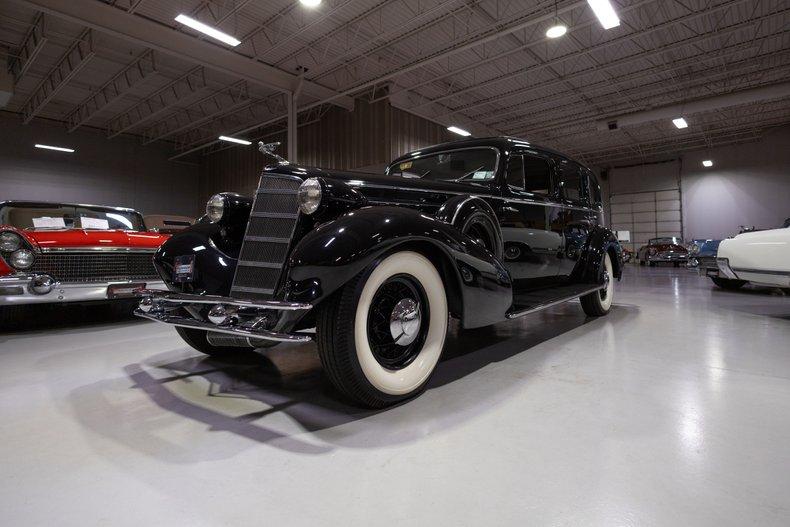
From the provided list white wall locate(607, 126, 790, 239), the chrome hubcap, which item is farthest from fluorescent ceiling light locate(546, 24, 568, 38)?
white wall locate(607, 126, 790, 239)

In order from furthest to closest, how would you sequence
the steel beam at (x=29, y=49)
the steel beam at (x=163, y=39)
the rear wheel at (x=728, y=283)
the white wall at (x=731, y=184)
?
the white wall at (x=731, y=184)
the steel beam at (x=29, y=49)
the steel beam at (x=163, y=39)
the rear wheel at (x=728, y=283)

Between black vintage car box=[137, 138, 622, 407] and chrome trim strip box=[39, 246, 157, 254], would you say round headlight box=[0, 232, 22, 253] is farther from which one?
black vintage car box=[137, 138, 622, 407]

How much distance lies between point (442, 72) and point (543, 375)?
1134 centimetres

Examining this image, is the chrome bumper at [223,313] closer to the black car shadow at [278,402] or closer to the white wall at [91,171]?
the black car shadow at [278,402]

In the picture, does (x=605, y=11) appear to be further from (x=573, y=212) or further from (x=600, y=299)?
(x=600, y=299)

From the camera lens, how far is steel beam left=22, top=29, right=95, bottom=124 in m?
10.4

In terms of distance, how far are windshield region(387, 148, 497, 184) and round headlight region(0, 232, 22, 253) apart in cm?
325

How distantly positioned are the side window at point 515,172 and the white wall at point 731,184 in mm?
20303

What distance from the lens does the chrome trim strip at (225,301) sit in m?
1.63

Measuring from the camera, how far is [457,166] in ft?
11.2

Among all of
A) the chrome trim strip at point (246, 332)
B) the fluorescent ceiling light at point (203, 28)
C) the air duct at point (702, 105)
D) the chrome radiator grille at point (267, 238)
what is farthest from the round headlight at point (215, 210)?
the air duct at point (702, 105)

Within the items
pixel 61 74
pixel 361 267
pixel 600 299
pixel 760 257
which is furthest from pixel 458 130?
pixel 361 267

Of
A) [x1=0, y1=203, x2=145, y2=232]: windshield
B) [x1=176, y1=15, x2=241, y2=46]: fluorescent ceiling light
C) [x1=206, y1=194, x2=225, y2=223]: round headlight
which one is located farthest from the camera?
[x1=176, y1=15, x2=241, y2=46]: fluorescent ceiling light

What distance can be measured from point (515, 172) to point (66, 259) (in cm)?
395
